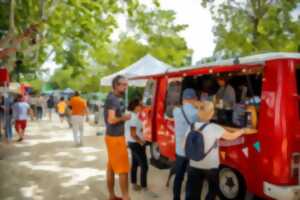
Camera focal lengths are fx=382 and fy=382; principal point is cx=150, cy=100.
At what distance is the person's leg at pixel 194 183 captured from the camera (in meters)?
4.48

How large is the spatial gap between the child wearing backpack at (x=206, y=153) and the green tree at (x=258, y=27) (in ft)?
47.2

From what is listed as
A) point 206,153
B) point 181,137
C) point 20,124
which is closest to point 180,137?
point 181,137

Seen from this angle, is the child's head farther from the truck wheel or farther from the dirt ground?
the truck wheel

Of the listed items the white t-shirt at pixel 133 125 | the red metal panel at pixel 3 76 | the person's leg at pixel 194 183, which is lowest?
the person's leg at pixel 194 183

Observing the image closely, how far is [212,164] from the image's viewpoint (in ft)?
14.2

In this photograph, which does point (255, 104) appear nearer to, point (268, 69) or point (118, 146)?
point (268, 69)

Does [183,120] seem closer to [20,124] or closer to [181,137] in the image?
[181,137]

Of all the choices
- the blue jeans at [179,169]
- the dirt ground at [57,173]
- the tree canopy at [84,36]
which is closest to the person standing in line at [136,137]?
the dirt ground at [57,173]

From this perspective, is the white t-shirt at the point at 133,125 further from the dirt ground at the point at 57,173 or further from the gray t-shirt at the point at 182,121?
the gray t-shirt at the point at 182,121

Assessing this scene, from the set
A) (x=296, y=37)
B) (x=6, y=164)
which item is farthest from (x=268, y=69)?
(x=296, y=37)

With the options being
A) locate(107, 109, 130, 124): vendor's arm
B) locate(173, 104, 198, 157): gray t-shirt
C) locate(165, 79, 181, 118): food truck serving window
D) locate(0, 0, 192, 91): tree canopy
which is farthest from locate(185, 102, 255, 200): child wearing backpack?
locate(0, 0, 192, 91): tree canopy

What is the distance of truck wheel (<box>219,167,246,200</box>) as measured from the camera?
578 cm

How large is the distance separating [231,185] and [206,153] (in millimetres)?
1905

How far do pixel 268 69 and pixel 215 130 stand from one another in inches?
57.8
